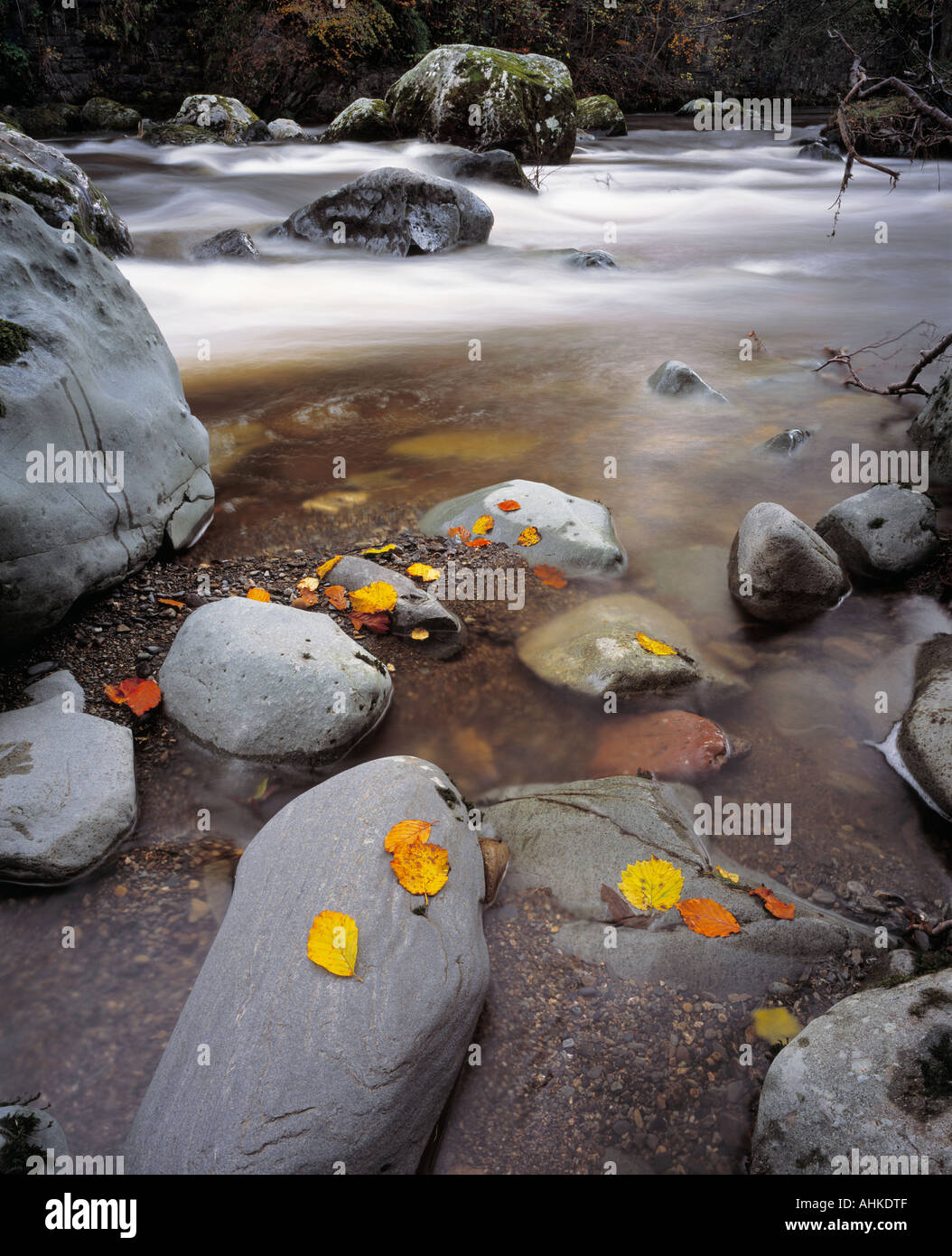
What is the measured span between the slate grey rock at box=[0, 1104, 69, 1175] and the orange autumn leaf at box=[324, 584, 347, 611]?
101 inches

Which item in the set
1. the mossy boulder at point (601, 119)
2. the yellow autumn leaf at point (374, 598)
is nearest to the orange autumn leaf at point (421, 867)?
the yellow autumn leaf at point (374, 598)

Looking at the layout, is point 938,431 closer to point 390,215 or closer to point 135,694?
point 135,694

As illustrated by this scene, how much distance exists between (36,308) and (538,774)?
3273 millimetres

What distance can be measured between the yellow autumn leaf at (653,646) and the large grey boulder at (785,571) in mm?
704

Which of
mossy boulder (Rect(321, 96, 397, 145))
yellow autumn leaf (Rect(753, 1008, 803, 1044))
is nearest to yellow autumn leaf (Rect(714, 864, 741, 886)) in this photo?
yellow autumn leaf (Rect(753, 1008, 803, 1044))

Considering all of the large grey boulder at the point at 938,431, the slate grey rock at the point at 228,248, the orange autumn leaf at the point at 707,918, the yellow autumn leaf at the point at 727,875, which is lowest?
the yellow autumn leaf at the point at 727,875

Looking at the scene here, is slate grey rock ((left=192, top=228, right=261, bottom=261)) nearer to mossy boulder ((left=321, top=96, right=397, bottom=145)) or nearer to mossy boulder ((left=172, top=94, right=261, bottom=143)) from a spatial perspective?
mossy boulder ((left=321, top=96, right=397, bottom=145))

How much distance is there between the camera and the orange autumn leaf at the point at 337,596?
13.8 ft

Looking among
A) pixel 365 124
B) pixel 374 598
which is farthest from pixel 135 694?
pixel 365 124

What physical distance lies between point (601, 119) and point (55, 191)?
1972cm

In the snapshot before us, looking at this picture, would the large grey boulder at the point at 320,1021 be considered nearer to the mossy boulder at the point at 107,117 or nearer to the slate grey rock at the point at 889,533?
the slate grey rock at the point at 889,533

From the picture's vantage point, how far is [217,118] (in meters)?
17.8

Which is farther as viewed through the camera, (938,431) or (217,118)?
(217,118)
